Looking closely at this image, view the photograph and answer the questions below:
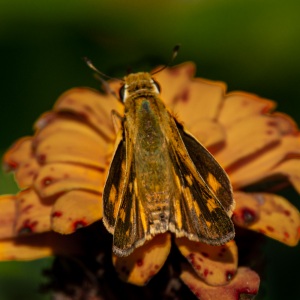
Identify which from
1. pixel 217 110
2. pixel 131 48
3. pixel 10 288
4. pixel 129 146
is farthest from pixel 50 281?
pixel 131 48

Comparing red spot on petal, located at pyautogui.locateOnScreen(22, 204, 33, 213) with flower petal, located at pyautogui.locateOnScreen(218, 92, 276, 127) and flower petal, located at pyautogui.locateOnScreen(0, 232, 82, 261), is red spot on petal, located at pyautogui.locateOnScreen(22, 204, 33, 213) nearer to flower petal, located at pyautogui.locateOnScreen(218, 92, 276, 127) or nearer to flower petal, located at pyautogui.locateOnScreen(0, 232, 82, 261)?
flower petal, located at pyautogui.locateOnScreen(0, 232, 82, 261)

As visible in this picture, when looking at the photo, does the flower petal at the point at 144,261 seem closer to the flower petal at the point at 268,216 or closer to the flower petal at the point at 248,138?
the flower petal at the point at 268,216

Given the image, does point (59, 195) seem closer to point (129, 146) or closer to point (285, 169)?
point (129, 146)

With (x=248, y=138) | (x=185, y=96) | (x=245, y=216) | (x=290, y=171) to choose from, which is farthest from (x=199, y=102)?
(x=245, y=216)

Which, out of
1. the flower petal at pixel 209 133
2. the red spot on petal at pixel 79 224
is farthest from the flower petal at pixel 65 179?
the flower petal at pixel 209 133

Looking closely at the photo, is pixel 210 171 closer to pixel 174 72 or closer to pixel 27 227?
pixel 27 227
